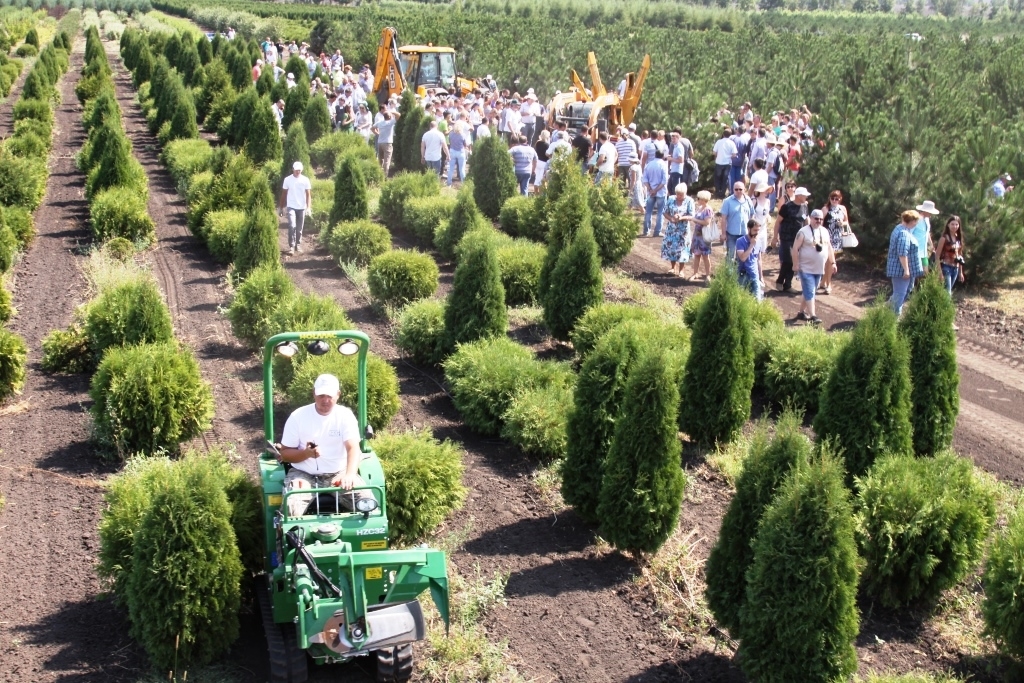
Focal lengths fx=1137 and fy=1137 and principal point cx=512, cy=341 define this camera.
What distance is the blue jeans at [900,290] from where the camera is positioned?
563 inches

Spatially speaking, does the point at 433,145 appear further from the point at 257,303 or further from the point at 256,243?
the point at 257,303

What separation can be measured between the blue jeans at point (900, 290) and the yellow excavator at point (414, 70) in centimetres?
2025

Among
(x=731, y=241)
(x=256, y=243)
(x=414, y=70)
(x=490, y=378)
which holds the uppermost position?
(x=414, y=70)

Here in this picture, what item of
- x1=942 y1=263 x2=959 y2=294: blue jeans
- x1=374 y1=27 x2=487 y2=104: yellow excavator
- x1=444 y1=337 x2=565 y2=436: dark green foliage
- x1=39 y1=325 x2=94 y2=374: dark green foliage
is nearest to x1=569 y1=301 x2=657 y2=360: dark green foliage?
x1=444 y1=337 x2=565 y2=436: dark green foliage

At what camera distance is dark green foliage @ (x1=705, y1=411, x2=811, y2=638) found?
733 centimetres

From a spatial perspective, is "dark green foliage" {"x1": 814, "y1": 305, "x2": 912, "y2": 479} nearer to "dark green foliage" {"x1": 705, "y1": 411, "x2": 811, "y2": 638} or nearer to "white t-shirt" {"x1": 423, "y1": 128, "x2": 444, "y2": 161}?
"dark green foliage" {"x1": 705, "y1": 411, "x2": 811, "y2": 638}

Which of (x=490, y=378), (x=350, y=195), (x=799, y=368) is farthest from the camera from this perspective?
(x=350, y=195)

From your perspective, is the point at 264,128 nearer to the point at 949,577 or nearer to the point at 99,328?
the point at 99,328

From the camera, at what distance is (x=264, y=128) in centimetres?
2511

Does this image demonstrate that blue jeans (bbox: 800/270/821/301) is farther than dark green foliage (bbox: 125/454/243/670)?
Yes

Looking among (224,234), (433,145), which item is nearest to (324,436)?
(224,234)

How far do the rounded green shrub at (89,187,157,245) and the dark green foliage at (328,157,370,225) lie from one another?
3.14 metres

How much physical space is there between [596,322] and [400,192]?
26.2 ft

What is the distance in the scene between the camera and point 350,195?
18422 mm
